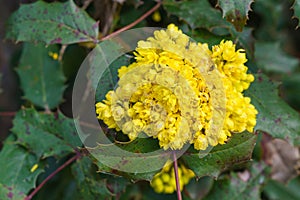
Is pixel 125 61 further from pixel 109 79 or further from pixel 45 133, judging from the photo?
pixel 45 133

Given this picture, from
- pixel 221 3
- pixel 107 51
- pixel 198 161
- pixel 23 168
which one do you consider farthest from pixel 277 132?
pixel 23 168

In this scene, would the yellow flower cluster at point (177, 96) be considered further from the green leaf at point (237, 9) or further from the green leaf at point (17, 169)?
the green leaf at point (17, 169)

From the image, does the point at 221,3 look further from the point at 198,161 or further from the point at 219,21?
the point at 198,161

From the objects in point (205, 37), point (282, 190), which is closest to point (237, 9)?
point (205, 37)

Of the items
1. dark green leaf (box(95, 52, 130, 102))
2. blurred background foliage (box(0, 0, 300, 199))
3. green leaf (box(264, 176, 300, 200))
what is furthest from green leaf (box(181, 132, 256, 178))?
green leaf (box(264, 176, 300, 200))

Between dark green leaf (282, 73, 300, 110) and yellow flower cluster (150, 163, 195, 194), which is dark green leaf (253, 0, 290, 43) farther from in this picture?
yellow flower cluster (150, 163, 195, 194)
